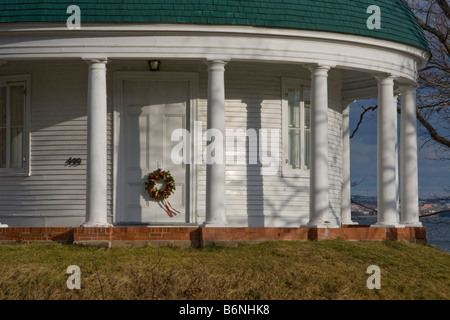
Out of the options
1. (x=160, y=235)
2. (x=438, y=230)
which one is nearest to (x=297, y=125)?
(x=160, y=235)

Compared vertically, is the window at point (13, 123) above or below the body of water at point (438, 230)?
above

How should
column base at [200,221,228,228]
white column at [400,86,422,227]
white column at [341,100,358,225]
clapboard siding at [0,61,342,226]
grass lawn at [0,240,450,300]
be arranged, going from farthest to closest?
1. white column at [341,100,358,225]
2. white column at [400,86,422,227]
3. clapboard siding at [0,61,342,226]
4. column base at [200,221,228,228]
5. grass lawn at [0,240,450,300]

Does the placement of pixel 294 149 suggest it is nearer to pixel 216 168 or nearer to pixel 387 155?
pixel 387 155

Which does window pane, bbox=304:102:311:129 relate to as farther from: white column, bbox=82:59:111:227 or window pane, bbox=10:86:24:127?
window pane, bbox=10:86:24:127

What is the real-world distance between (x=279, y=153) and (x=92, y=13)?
16.8ft

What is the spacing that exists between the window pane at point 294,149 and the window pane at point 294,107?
175 mm

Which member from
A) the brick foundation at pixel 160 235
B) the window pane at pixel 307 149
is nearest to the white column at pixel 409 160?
the window pane at pixel 307 149

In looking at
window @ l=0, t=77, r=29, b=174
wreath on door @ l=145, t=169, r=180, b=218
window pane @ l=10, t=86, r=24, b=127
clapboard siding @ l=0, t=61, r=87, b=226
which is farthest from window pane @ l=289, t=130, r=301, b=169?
window pane @ l=10, t=86, r=24, b=127

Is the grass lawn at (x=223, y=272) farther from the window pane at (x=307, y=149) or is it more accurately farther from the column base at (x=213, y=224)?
the window pane at (x=307, y=149)

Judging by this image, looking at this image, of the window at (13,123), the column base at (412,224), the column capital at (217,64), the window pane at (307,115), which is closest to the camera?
the column capital at (217,64)

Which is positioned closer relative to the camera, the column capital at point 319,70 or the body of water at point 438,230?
the column capital at point 319,70

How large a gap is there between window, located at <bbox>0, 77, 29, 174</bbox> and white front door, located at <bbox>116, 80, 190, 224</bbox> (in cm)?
219

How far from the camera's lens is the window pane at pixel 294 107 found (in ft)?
67.3

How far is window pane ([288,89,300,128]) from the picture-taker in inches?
807
